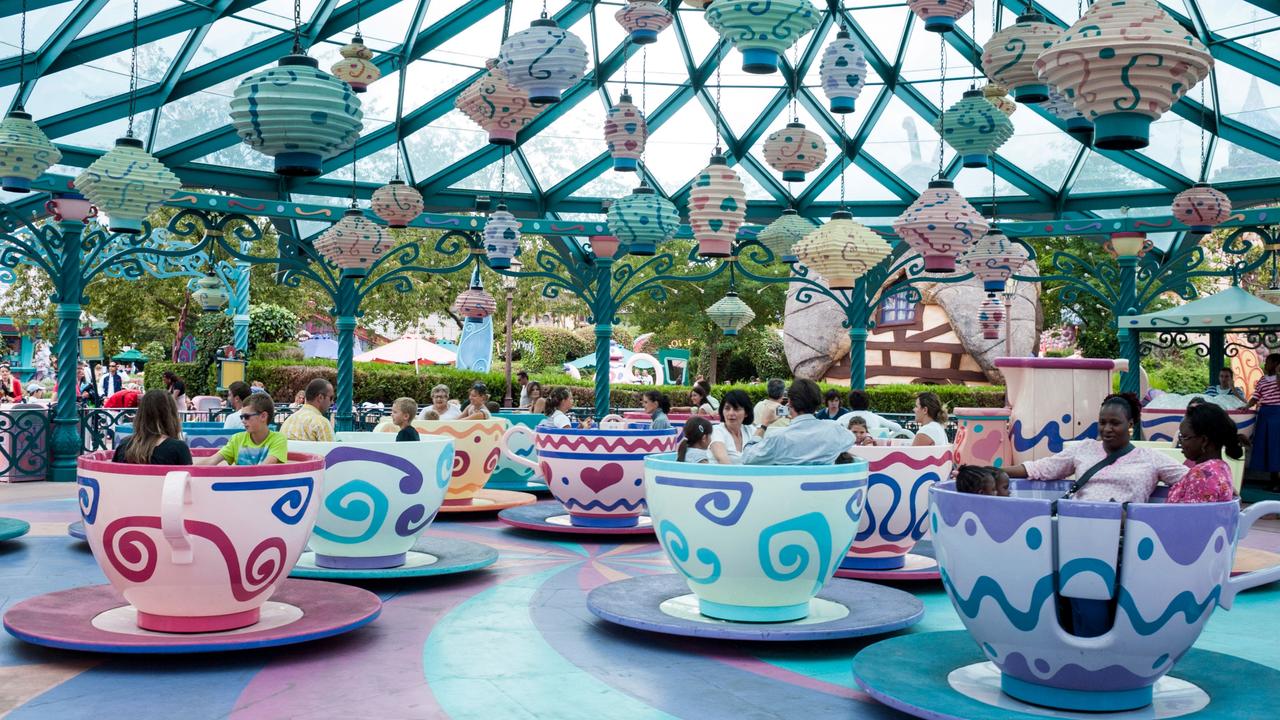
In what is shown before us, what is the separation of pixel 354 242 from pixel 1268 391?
29.5ft

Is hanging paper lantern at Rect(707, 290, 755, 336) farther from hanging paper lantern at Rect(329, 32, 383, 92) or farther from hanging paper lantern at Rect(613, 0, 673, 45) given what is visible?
hanging paper lantern at Rect(613, 0, 673, 45)

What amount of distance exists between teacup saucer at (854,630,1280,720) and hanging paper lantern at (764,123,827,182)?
22.2ft

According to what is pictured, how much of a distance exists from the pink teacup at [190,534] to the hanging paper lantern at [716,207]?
5.30 metres

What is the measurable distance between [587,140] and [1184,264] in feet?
25.5

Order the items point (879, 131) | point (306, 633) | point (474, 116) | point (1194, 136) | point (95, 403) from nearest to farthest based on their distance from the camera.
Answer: point (306, 633) → point (474, 116) → point (1194, 136) → point (879, 131) → point (95, 403)

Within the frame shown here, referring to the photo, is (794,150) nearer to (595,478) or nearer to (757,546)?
(595,478)

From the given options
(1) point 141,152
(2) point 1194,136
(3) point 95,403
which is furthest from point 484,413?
(3) point 95,403

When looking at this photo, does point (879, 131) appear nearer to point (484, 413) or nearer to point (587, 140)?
point (587, 140)

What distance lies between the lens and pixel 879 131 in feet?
49.3

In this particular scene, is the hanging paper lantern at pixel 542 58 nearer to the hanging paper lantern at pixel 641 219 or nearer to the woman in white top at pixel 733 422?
the woman in white top at pixel 733 422

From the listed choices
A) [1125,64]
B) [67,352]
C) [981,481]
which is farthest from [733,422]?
[67,352]

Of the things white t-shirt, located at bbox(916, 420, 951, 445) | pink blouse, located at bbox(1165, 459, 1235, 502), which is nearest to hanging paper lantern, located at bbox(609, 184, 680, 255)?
white t-shirt, located at bbox(916, 420, 951, 445)

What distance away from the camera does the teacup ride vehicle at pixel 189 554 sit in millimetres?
4539

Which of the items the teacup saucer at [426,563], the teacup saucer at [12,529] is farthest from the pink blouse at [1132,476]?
the teacup saucer at [12,529]
